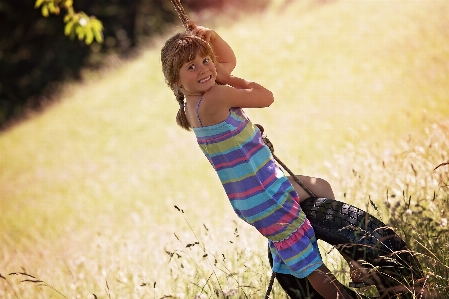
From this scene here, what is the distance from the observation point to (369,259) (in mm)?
3342

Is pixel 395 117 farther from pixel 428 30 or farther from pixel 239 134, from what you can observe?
pixel 239 134

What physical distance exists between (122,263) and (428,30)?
871 cm

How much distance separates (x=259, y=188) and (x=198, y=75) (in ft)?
2.39

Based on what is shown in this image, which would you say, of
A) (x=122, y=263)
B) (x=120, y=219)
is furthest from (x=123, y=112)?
(x=122, y=263)

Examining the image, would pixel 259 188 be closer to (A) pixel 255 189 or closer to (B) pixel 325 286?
(A) pixel 255 189

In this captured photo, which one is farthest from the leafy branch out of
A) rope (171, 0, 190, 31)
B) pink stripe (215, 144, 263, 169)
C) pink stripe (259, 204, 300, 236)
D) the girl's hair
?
pink stripe (259, 204, 300, 236)

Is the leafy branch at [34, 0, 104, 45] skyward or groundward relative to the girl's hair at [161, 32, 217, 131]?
skyward

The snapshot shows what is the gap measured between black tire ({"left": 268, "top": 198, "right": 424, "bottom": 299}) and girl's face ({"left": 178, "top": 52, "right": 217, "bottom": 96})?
0.96m

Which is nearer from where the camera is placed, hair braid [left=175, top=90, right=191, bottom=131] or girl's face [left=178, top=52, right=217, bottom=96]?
girl's face [left=178, top=52, right=217, bottom=96]

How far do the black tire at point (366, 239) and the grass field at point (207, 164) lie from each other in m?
0.21

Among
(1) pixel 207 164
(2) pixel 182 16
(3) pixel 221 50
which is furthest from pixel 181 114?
(1) pixel 207 164

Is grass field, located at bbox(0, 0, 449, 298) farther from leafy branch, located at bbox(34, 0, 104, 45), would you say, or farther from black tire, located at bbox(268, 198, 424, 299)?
Result: leafy branch, located at bbox(34, 0, 104, 45)

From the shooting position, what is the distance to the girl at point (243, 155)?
3.39 meters

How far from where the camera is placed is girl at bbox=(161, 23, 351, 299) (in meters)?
3.39
